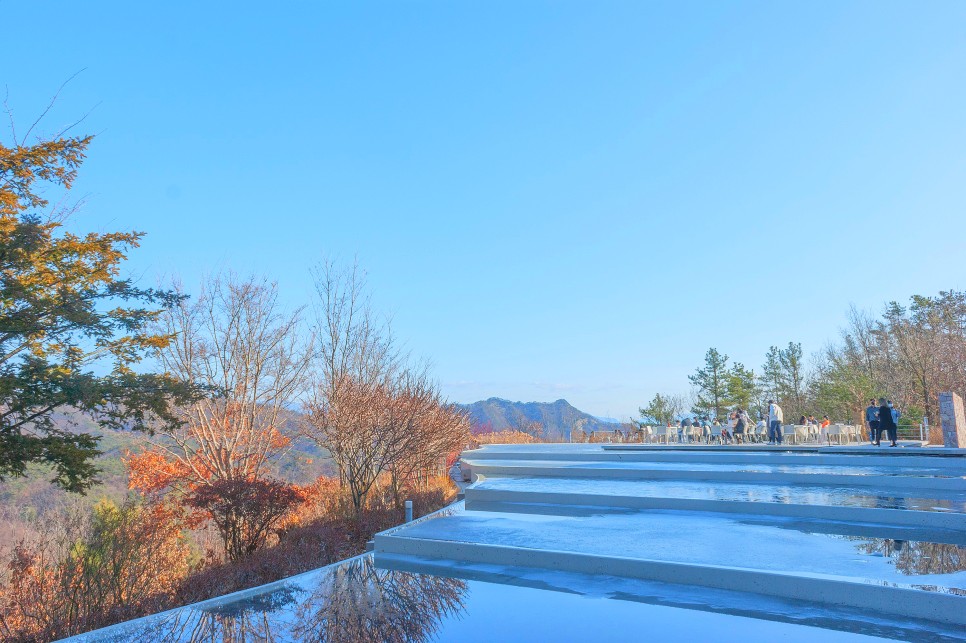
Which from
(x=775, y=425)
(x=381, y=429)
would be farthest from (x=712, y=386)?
(x=381, y=429)

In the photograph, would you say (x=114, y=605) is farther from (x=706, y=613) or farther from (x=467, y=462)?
(x=467, y=462)

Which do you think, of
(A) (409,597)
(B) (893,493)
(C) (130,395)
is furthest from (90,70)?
(B) (893,493)

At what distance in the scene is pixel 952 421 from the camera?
1283cm

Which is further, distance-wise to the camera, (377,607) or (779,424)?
(779,424)

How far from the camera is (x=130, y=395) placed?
843 cm

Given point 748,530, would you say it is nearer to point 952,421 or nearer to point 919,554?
point 919,554

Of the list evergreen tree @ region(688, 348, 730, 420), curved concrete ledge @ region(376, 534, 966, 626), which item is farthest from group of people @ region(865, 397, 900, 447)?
evergreen tree @ region(688, 348, 730, 420)

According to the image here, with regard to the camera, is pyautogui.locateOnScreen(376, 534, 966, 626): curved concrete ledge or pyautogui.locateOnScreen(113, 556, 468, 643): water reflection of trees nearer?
pyautogui.locateOnScreen(113, 556, 468, 643): water reflection of trees

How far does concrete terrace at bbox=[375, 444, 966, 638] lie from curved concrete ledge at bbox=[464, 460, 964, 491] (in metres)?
0.02

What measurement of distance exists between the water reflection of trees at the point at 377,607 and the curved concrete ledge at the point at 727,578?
78cm

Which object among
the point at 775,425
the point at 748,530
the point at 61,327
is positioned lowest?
the point at 748,530

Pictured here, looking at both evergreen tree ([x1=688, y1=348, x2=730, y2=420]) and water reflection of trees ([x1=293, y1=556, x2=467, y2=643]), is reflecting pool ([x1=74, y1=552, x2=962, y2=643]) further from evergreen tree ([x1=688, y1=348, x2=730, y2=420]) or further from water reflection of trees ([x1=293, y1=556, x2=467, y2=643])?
evergreen tree ([x1=688, y1=348, x2=730, y2=420])

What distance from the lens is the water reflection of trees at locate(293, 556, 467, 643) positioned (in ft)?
12.3

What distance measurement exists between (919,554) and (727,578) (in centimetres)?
195
